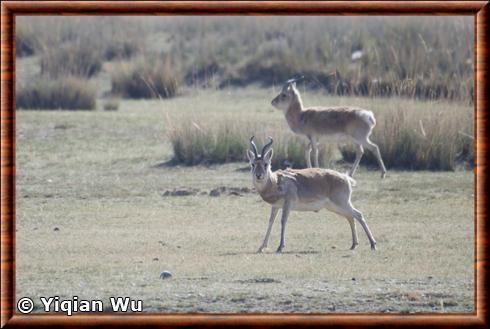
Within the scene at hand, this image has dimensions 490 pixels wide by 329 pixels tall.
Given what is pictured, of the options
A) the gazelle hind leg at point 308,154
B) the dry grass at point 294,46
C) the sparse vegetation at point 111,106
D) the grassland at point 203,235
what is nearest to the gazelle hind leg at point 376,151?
the grassland at point 203,235

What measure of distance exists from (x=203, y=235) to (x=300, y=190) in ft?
5.28

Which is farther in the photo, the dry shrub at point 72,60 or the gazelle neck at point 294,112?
the dry shrub at point 72,60

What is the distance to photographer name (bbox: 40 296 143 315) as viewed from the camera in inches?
435

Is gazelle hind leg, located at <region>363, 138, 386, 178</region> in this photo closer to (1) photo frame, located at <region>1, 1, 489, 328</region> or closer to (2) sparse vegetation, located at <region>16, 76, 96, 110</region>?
(1) photo frame, located at <region>1, 1, 489, 328</region>

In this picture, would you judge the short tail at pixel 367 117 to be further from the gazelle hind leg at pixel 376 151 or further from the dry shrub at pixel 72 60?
the dry shrub at pixel 72 60

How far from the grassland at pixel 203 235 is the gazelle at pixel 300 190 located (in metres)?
0.44

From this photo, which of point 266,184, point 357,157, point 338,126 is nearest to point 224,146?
point 338,126

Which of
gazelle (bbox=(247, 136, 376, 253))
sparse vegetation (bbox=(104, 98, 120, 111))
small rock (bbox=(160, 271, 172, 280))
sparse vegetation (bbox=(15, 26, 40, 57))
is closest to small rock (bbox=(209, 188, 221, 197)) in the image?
gazelle (bbox=(247, 136, 376, 253))

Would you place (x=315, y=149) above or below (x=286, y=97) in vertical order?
below

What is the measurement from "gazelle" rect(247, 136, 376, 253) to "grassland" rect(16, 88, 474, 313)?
44cm

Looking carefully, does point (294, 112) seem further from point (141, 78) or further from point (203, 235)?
point (141, 78)

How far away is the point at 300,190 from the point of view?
14.0 metres

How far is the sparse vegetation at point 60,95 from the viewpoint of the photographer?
26391mm

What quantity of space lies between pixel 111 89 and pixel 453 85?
9649mm
